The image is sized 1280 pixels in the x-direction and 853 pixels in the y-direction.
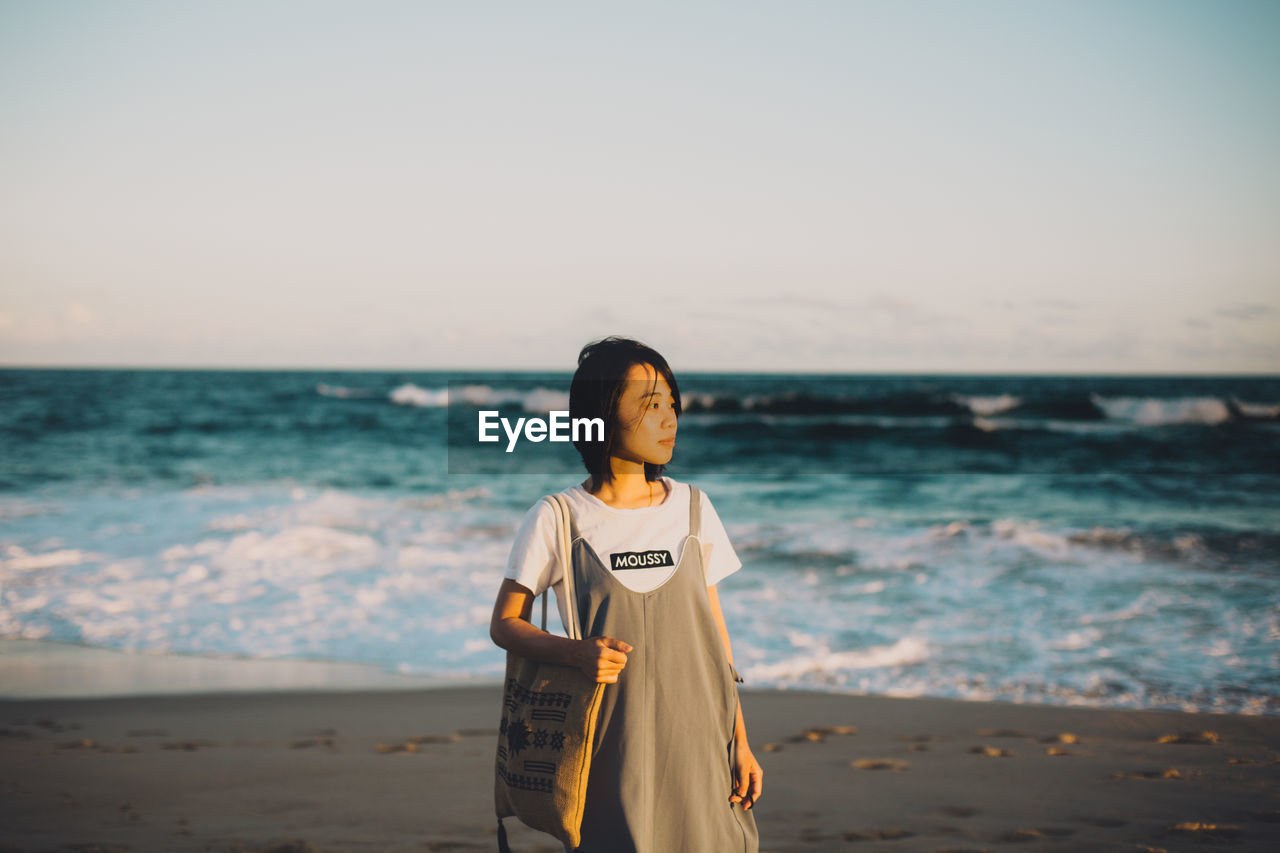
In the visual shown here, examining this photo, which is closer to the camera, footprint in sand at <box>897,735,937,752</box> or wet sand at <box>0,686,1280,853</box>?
wet sand at <box>0,686,1280,853</box>

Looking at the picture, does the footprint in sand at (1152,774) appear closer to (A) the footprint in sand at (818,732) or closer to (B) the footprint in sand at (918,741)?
(B) the footprint in sand at (918,741)

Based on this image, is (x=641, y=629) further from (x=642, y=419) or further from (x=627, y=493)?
(x=642, y=419)

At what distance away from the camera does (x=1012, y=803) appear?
426 centimetres

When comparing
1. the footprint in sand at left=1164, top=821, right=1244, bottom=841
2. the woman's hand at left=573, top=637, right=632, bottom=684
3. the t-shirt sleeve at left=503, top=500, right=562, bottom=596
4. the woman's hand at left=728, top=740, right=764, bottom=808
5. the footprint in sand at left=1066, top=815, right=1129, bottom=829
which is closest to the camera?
the woman's hand at left=573, top=637, right=632, bottom=684

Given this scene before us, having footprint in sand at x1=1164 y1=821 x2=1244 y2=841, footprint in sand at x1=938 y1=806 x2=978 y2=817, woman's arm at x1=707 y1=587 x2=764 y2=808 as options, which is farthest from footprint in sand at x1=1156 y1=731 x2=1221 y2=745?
woman's arm at x1=707 y1=587 x2=764 y2=808

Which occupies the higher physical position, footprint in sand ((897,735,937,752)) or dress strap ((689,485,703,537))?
dress strap ((689,485,703,537))

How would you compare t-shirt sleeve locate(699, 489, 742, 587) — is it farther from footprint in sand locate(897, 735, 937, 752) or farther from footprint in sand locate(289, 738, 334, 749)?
footprint in sand locate(289, 738, 334, 749)

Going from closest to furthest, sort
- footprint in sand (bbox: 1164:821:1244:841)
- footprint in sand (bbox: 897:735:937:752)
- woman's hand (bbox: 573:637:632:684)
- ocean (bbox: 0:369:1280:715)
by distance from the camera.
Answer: woman's hand (bbox: 573:637:632:684) → footprint in sand (bbox: 1164:821:1244:841) → footprint in sand (bbox: 897:735:937:752) → ocean (bbox: 0:369:1280:715)

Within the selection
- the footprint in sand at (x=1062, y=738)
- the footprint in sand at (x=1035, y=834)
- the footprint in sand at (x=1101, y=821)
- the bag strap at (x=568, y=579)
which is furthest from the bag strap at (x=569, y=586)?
the footprint in sand at (x=1062, y=738)

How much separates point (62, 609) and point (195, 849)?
5.24 metres

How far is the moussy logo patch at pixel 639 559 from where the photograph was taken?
2070 millimetres

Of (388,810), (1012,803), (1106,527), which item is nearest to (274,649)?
(388,810)

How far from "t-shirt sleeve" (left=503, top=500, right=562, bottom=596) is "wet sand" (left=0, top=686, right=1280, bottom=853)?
2174 millimetres

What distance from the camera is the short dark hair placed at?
7.04ft
